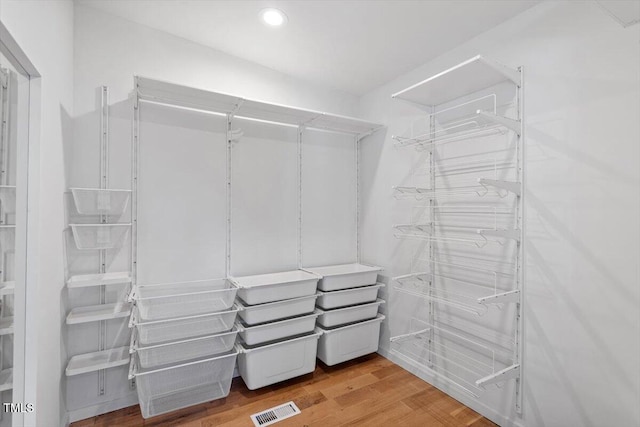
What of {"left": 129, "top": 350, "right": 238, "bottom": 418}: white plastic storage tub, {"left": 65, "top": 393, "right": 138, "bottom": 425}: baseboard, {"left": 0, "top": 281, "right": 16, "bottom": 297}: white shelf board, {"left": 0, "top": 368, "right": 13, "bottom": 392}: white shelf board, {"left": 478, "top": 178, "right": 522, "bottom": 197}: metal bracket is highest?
{"left": 478, "top": 178, "right": 522, "bottom": 197}: metal bracket

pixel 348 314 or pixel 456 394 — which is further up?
pixel 348 314

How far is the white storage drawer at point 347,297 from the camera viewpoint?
2.42 meters

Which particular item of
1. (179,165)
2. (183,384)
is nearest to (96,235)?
(179,165)

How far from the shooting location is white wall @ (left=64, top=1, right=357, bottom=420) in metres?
1.89

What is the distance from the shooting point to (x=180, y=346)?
73.7 inches

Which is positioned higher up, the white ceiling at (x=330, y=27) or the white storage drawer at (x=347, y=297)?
the white ceiling at (x=330, y=27)

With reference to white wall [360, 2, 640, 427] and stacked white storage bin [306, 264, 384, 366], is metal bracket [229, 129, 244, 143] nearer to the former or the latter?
stacked white storage bin [306, 264, 384, 366]

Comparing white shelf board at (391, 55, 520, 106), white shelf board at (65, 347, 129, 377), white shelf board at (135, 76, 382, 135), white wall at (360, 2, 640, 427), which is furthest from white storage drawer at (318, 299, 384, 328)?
white shelf board at (391, 55, 520, 106)

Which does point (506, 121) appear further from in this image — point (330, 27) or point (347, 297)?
point (347, 297)

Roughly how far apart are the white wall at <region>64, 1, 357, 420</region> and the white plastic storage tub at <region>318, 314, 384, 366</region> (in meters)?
0.67

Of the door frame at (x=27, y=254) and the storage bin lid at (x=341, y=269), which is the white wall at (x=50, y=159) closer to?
the door frame at (x=27, y=254)

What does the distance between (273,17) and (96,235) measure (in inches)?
67.2

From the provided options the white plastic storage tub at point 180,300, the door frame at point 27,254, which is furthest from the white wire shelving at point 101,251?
the door frame at point 27,254

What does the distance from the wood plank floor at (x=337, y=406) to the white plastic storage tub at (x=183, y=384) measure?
5 centimetres
